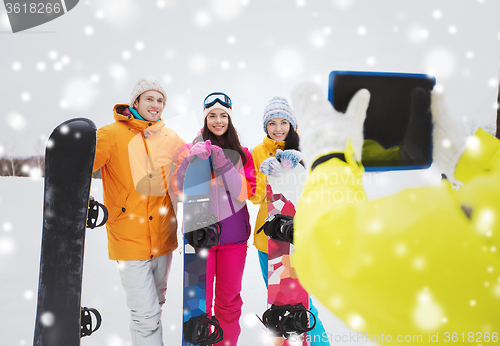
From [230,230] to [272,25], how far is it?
379cm

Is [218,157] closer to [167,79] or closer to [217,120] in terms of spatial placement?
[217,120]

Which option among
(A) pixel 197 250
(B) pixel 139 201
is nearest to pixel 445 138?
(A) pixel 197 250

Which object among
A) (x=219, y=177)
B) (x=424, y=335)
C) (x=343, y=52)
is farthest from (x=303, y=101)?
(x=343, y=52)

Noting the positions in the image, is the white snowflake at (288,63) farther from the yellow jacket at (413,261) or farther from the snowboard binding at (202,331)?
the yellow jacket at (413,261)

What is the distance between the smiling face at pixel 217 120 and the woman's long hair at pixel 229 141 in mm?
33

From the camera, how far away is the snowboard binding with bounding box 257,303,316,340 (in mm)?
1611

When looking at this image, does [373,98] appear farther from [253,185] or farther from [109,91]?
[109,91]

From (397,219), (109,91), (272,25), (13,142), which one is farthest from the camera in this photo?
(13,142)

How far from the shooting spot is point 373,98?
657 millimetres

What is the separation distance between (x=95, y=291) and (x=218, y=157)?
2480 millimetres

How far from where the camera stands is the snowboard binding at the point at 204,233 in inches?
61.3

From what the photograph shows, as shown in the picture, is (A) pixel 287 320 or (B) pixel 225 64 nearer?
(A) pixel 287 320

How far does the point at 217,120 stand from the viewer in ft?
5.94

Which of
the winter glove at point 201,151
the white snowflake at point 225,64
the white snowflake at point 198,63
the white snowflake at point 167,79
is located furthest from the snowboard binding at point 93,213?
the white snowflake at point 225,64
